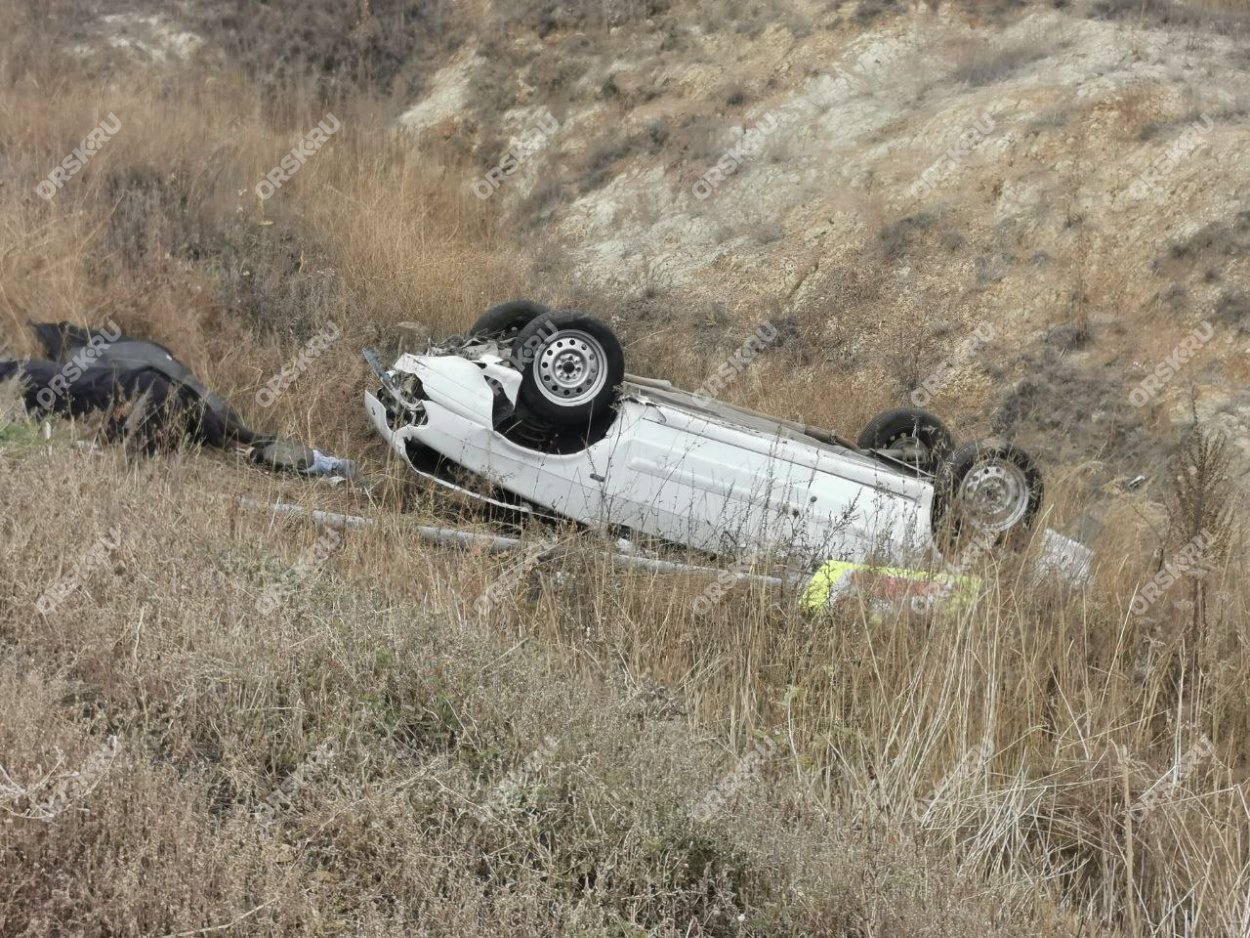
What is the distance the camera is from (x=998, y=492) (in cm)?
688

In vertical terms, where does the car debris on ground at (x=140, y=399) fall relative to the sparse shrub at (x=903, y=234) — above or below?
below

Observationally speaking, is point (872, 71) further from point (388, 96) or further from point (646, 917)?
point (646, 917)

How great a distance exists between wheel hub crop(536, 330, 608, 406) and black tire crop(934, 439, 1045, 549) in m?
2.14

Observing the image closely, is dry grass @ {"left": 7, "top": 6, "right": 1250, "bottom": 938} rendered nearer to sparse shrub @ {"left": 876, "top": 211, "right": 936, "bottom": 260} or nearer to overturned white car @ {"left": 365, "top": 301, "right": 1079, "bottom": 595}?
overturned white car @ {"left": 365, "top": 301, "right": 1079, "bottom": 595}

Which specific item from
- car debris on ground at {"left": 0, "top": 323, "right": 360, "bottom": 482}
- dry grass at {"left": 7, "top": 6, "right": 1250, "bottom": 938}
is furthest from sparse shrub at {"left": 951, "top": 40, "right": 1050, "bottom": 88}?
car debris on ground at {"left": 0, "top": 323, "right": 360, "bottom": 482}

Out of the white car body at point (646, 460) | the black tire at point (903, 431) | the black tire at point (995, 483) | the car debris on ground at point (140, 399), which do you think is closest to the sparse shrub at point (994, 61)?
the black tire at point (903, 431)

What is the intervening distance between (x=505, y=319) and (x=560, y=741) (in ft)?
17.3

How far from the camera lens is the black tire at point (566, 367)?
6.79m

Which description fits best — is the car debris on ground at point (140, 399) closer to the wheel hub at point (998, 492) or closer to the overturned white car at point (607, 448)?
the overturned white car at point (607, 448)

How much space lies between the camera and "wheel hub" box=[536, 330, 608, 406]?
22.4 ft

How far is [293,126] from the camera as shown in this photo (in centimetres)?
1430

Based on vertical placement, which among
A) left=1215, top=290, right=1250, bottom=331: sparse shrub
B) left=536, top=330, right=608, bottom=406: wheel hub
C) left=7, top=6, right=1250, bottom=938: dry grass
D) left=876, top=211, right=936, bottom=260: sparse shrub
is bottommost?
left=7, top=6, right=1250, bottom=938: dry grass

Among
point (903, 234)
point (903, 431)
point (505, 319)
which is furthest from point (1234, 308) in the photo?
point (505, 319)

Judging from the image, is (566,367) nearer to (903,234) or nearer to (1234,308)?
(903,234)
